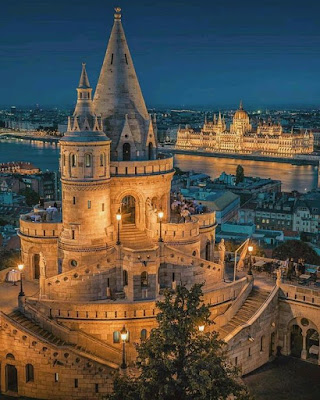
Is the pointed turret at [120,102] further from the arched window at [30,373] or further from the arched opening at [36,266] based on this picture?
the arched window at [30,373]

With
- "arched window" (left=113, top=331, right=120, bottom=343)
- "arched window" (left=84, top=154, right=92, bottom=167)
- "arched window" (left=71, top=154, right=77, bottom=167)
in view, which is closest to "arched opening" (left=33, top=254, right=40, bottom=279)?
"arched window" (left=71, top=154, right=77, bottom=167)

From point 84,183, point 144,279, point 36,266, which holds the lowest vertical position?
point 36,266

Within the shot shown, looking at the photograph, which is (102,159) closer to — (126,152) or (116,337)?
(126,152)

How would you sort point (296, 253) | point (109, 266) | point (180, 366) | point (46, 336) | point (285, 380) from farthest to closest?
1. point (296, 253)
2. point (109, 266)
3. point (285, 380)
4. point (46, 336)
5. point (180, 366)

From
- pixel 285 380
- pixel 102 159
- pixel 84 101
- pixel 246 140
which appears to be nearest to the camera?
pixel 285 380

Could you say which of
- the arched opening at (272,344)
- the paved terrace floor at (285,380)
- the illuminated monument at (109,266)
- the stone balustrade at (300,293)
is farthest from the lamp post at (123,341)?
the stone balustrade at (300,293)

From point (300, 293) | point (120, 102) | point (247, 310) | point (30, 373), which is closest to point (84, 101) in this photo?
point (120, 102)
